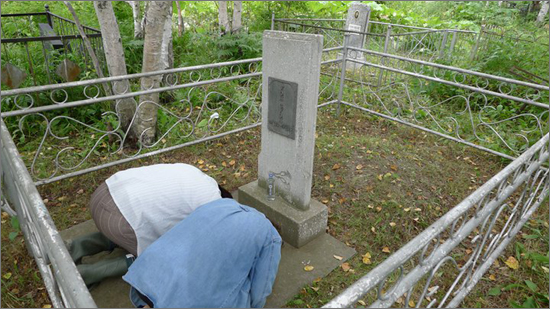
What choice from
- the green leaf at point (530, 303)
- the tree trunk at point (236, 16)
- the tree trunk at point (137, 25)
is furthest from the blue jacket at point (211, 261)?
the tree trunk at point (236, 16)

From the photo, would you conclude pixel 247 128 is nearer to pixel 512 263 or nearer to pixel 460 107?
pixel 512 263

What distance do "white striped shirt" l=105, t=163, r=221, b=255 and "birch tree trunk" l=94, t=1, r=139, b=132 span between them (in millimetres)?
1789

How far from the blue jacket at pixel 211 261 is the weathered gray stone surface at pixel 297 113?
103 cm

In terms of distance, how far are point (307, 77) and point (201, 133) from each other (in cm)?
271

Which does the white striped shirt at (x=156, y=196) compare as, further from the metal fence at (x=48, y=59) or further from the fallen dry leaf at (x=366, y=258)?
the metal fence at (x=48, y=59)

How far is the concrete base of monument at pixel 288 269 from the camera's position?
2.75 meters

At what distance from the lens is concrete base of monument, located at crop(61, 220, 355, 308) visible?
108 inches

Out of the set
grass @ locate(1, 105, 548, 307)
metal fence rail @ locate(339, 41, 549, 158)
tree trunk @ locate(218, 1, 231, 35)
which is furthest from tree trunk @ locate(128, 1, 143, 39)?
metal fence rail @ locate(339, 41, 549, 158)

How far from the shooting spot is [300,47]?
9.41ft

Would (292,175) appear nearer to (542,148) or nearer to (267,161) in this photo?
(267,161)

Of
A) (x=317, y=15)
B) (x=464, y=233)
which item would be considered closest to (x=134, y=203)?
(x=464, y=233)

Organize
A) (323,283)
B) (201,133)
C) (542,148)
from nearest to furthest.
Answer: (542,148), (323,283), (201,133)

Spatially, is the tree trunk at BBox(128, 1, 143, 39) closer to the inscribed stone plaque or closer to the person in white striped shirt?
the inscribed stone plaque

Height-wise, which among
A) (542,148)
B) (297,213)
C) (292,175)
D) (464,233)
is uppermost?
(542,148)
